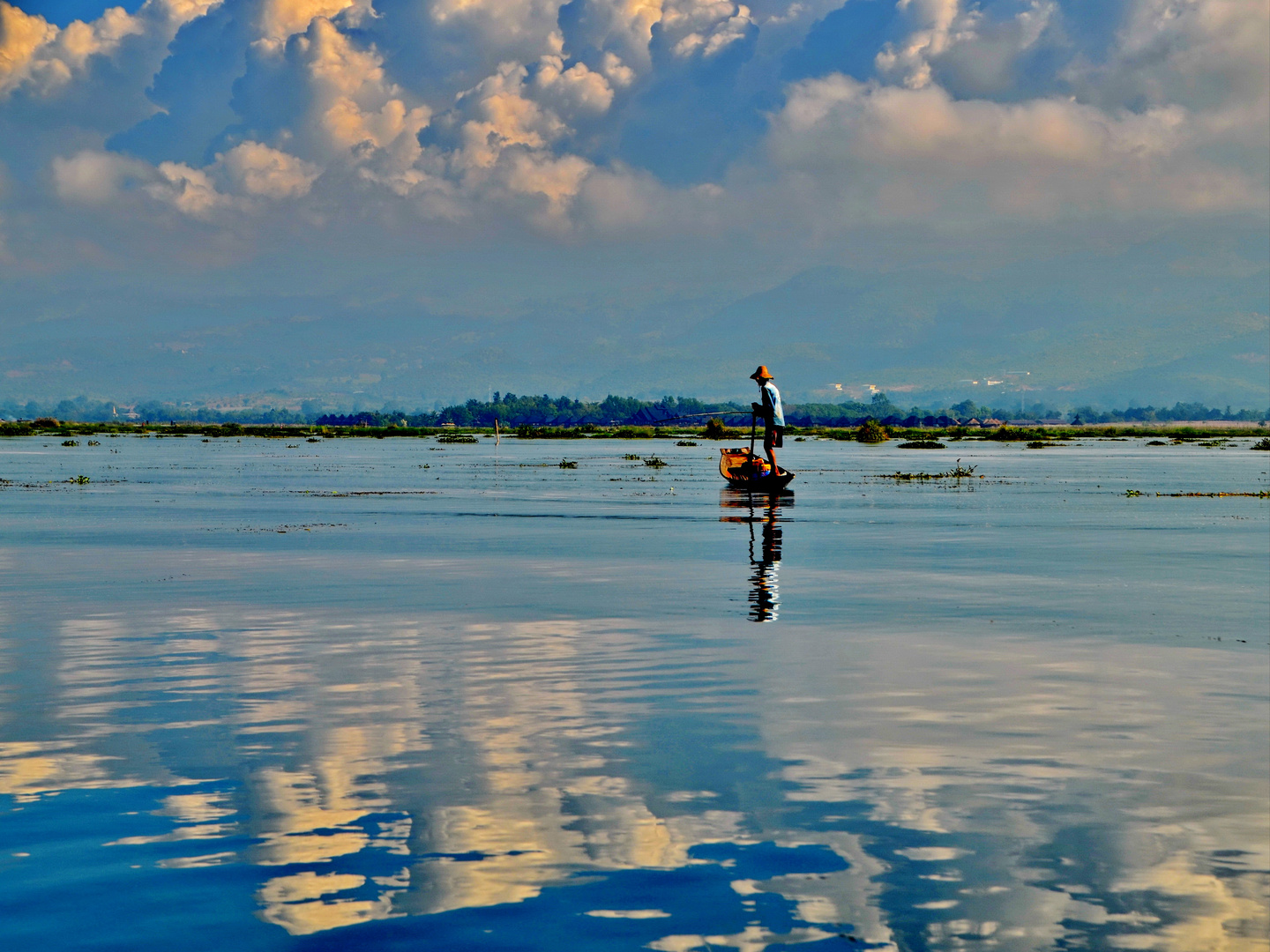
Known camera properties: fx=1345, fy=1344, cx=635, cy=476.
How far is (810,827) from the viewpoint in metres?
11.7

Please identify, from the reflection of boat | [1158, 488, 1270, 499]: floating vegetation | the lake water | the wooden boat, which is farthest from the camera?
the wooden boat

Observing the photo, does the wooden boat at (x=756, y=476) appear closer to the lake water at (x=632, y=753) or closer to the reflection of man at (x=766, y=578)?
the reflection of man at (x=766, y=578)

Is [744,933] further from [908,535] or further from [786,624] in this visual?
[908,535]

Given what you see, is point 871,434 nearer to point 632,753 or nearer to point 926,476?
point 926,476

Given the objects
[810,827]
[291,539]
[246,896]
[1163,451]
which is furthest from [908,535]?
[1163,451]

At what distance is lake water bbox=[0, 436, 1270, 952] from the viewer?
9750mm

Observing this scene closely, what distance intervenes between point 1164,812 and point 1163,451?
139087mm

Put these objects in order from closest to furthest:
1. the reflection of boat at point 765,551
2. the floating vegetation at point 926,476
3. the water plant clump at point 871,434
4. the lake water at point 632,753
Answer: the lake water at point 632,753, the reflection of boat at point 765,551, the floating vegetation at point 926,476, the water plant clump at point 871,434

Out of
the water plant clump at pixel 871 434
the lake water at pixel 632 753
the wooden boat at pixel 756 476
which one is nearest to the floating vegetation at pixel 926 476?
the wooden boat at pixel 756 476

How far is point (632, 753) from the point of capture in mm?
14156

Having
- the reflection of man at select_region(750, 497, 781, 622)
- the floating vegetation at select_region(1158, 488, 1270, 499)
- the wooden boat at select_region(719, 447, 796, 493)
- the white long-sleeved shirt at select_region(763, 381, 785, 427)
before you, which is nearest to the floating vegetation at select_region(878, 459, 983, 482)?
the white long-sleeved shirt at select_region(763, 381, 785, 427)

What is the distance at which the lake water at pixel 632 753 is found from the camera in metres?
9.75

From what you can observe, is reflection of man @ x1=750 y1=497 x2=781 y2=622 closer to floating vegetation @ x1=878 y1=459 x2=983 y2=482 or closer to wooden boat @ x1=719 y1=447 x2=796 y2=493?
wooden boat @ x1=719 y1=447 x2=796 y2=493

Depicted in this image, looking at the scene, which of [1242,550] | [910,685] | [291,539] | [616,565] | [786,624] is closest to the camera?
[910,685]
